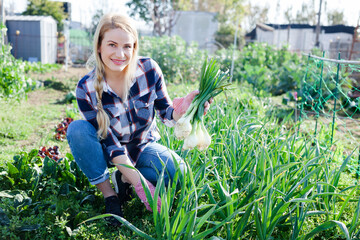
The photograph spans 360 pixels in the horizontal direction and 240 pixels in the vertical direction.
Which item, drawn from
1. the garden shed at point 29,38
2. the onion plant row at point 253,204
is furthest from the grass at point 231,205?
the garden shed at point 29,38

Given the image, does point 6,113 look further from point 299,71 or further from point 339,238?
A: point 299,71

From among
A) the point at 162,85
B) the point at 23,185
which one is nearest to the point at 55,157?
the point at 23,185

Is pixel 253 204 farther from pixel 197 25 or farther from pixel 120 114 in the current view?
pixel 197 25

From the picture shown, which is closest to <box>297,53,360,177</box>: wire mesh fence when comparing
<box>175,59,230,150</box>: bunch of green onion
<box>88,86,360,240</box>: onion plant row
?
<box>88,86,360,240</box>: onion plant row

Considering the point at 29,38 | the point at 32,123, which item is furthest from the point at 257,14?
the point at 32,123

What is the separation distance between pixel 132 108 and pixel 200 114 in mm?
525

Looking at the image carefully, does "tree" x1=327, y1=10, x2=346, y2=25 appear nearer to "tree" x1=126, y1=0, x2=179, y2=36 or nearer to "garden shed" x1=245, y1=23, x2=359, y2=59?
"garden shed" x1=245, y1=23, x2=359, y2=59

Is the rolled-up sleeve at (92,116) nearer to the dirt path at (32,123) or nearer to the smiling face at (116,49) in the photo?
Answer: the smiling face at (116,49)

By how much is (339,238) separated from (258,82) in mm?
5186

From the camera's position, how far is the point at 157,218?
1.28 m

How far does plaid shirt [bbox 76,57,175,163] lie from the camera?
1790mm

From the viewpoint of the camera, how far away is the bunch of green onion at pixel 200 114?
1.44 metres

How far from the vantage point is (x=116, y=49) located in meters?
1.70

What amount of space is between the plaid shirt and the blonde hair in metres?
0.04
